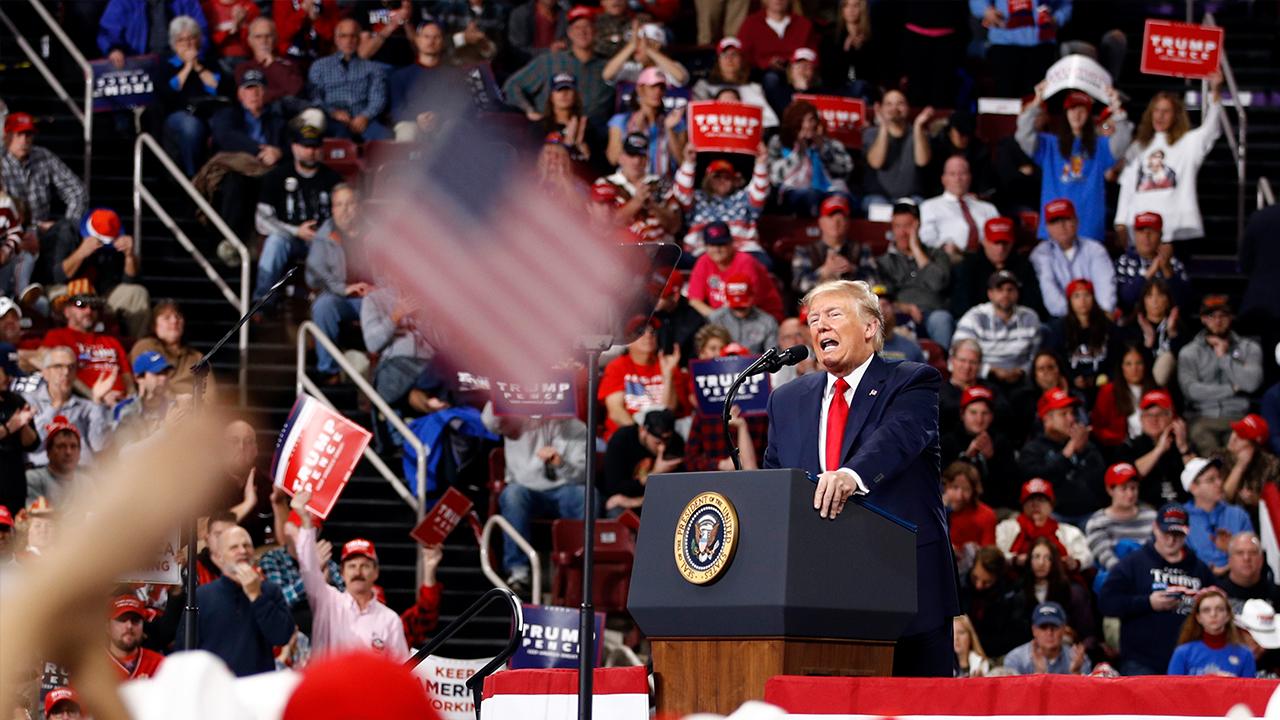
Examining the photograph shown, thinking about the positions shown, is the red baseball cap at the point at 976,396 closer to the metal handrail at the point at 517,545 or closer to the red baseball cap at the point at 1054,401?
the red baseball cap at the point at 1054,401

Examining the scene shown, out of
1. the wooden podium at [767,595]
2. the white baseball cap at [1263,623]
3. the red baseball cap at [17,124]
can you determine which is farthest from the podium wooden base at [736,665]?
the red baseball cap at [17,124]

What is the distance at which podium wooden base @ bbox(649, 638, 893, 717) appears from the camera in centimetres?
415

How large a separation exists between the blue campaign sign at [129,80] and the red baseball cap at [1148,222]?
7.27 m

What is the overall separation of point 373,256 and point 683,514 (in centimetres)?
812

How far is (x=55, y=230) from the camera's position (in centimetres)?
1282

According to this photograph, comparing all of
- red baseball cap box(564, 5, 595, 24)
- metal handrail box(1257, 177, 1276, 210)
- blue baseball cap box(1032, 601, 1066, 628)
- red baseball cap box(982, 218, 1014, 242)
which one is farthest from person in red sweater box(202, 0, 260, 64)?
blue baseball cap box(1032, 601, 1066, 628)

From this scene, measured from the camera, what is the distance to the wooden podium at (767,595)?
13.6ft

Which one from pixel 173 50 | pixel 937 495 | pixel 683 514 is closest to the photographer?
pixel 683 514

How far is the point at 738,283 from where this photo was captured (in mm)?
12328

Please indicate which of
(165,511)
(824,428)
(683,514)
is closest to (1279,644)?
(824,428)

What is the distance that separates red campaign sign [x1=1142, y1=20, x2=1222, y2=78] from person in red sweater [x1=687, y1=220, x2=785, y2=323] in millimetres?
4129

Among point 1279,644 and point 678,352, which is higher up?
point 678,352

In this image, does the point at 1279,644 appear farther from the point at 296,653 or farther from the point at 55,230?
the point at 55,230

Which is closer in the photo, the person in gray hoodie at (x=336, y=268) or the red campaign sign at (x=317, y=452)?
the red campaign sign at (x=317, y=452)
